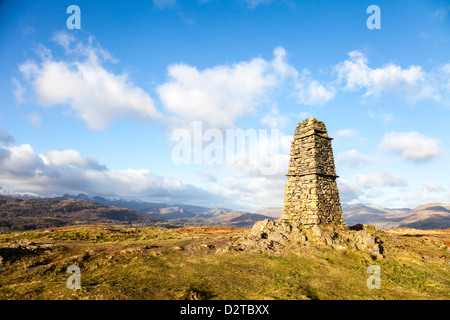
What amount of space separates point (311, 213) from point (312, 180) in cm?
278

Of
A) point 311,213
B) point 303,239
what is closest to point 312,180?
point 311,213

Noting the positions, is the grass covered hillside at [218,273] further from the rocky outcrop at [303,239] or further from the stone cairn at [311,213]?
the stone cairn at [311,213]

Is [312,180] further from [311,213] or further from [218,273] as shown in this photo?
[218,273]

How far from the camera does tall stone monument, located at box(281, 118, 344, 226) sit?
18594 mm

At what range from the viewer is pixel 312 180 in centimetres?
1892

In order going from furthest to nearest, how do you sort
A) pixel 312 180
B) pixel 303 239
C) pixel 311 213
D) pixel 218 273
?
pixel 312 180 → pixel 311 213 → pixel 303 239 → pixel 218 273

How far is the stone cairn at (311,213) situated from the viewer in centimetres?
1644

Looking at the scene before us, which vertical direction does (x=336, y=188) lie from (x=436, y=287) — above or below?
above

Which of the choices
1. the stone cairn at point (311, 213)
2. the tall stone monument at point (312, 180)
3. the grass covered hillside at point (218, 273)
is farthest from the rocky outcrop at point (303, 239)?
the tall stone monument at point (312, 180)

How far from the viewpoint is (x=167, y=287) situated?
9.71 meters

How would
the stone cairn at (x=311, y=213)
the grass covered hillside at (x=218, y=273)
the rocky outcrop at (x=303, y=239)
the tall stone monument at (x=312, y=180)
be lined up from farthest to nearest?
the tall stone monument at (x=312, y=180)
the stone cairn at (x=311, y=213)
the rocky outcrop at (x=303, y=239)
the grass covered hillside at (x=218, y=273)

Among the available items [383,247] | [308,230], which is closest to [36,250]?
[308,230]
